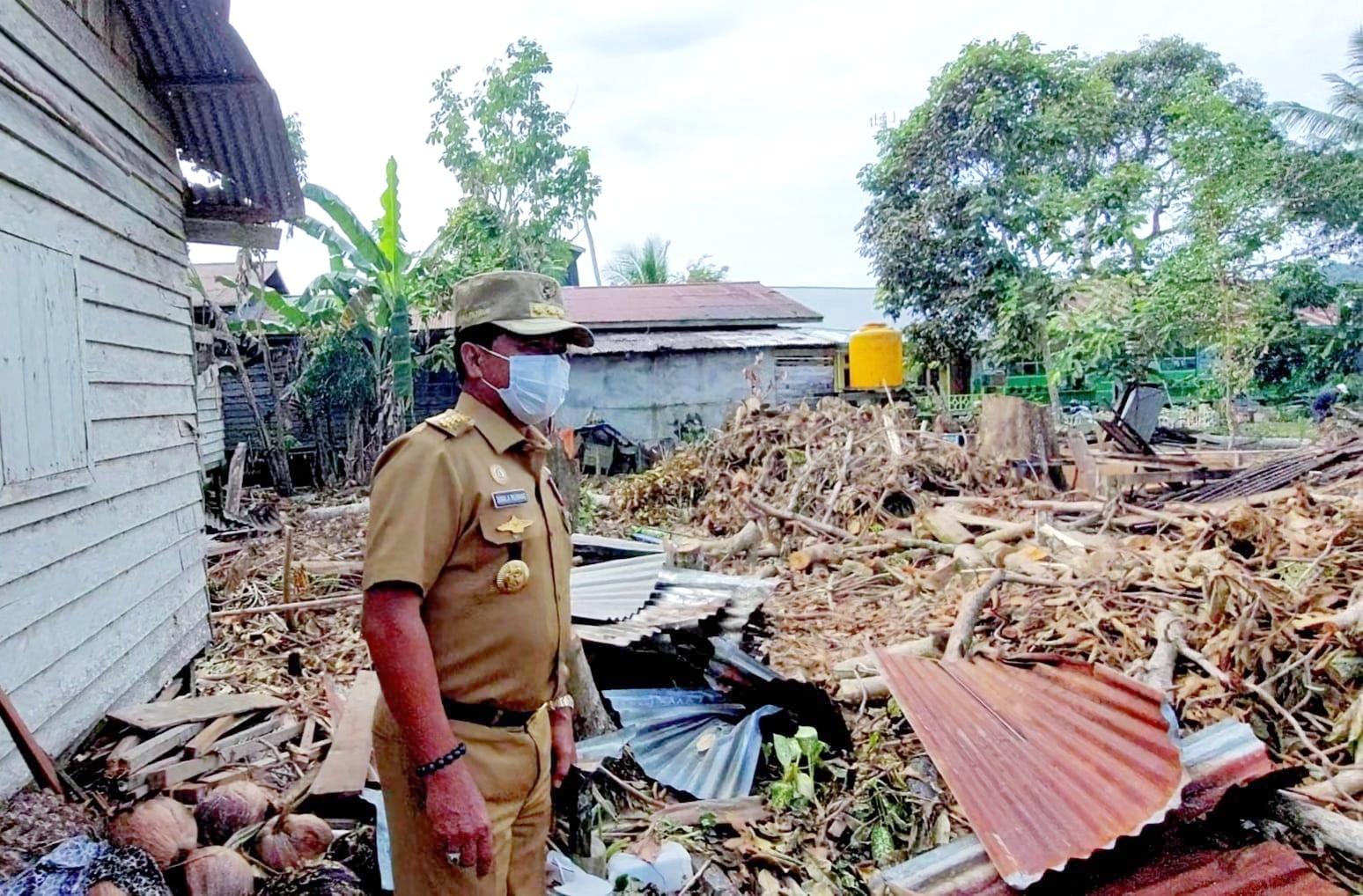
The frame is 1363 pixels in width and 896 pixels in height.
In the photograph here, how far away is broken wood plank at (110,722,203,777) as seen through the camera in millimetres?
3246

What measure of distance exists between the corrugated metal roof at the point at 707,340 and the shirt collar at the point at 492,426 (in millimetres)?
13185

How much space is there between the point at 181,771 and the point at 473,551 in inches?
90.4

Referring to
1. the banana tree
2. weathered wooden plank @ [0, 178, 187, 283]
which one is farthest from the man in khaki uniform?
the banana tree

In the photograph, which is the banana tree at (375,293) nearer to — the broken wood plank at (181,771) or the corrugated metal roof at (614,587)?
the corrugated metal roof at (614,587)

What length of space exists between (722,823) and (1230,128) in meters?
16.3

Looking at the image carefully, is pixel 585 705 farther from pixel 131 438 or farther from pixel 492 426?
pixel 131 438

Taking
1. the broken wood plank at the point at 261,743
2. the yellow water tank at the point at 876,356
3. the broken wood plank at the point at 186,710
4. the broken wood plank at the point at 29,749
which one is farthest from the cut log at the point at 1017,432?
the broken wood plank at the point at 29,749

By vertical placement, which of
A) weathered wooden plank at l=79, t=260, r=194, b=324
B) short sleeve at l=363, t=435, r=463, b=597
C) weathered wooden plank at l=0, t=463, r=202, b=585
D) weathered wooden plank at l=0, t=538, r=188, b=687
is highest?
weathered wooden plank at l=79, t=260, r=194, b=324

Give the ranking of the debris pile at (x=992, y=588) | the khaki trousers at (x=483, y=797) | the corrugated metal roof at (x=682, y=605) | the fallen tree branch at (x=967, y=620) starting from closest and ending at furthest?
the khaki trousers at (x=483, y=797)
the debris pile at (x=992, y=588)
the corrugated metal roof at (x=682, y=605)
the fallen tree branch at (x=967, y=620)

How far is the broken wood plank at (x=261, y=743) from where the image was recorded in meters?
3.61

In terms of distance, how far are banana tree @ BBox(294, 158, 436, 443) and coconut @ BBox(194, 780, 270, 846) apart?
10.6m

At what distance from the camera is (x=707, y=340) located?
16.7 meters

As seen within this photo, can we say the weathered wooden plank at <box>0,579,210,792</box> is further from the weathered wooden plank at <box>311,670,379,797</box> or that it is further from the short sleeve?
A: the short sleeve

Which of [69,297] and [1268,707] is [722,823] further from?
[69,297]
